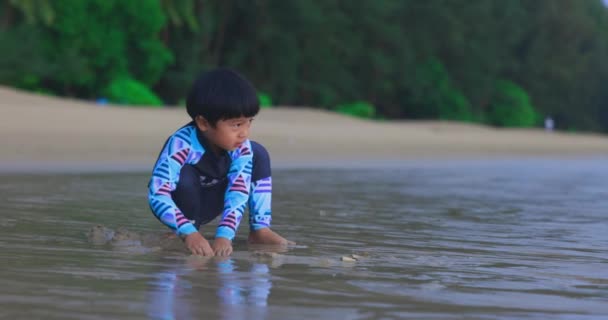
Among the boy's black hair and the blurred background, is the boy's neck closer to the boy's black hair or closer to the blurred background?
the boy's black hair

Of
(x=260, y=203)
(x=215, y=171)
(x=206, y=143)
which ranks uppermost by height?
(x=206, y=143)

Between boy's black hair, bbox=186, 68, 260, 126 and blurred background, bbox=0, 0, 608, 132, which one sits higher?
blurred background, bbox=0, 0, 608, 132

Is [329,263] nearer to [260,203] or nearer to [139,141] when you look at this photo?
[260,203]

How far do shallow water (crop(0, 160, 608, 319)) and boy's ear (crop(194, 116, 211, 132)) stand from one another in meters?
0.52

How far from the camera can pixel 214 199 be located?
479 cm

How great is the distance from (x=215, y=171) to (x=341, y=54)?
38356 millimetres

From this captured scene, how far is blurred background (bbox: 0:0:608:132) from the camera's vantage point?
99.5ft

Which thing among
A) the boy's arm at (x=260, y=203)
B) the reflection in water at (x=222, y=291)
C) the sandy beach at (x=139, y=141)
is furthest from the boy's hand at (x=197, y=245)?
the sandy beach at (x=139, y=141)

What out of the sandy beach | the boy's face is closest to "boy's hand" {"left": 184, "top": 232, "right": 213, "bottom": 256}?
the boy's face

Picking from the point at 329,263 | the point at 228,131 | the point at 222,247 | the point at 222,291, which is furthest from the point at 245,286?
the point at 228,131

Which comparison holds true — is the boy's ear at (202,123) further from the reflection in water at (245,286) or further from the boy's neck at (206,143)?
the reflection in water at (245,286)

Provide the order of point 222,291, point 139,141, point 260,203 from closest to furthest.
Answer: point 222,291, point 260,203, point 139,141

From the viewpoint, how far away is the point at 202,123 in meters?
4.45

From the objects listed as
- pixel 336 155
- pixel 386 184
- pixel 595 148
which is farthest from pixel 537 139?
pixel 386 184
